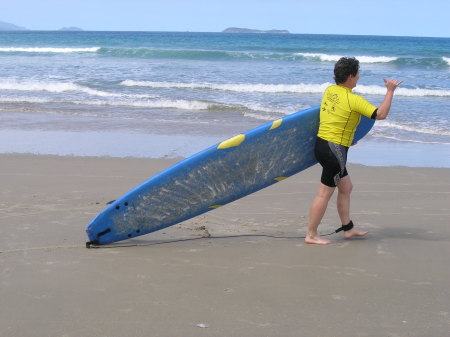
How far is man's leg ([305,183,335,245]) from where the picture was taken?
4316mm

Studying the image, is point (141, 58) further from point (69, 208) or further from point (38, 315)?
point (38, 315)

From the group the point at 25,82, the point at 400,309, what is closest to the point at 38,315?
the point at 400,309

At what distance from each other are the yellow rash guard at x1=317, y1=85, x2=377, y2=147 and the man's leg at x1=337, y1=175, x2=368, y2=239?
30cm

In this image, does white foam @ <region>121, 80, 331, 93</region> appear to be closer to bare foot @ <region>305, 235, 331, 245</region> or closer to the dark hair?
bare foot @ <region>305, 235, 331, 245</region>

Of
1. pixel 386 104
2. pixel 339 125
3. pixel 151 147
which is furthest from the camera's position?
pixel 151 147

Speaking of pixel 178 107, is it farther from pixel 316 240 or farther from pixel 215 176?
pixel 316 240

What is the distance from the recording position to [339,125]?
4180mm

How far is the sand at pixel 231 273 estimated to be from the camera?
304 cm

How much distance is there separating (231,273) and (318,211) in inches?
36.8

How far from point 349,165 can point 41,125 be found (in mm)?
5717

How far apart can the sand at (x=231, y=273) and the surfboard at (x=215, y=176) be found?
193 millimetres

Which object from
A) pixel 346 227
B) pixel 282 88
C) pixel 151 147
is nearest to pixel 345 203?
pixel 346 227

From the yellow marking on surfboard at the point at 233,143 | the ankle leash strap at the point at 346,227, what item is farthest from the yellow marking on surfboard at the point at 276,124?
the ankle leash strap at the point at 346,227

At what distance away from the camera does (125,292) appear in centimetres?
341
